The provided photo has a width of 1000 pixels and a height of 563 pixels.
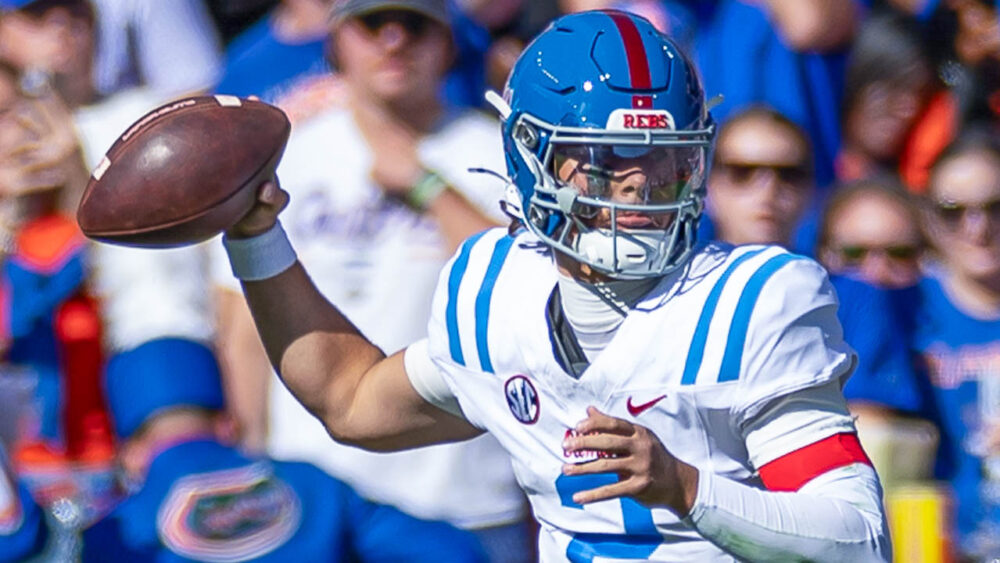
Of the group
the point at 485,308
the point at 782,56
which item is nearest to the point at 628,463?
the point at 485,308

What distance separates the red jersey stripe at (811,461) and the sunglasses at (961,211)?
221cm

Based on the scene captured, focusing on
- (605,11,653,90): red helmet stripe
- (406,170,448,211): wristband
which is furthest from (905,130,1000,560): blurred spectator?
(605,11,653,90): red helmet stripe

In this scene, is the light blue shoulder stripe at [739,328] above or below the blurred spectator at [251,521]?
above

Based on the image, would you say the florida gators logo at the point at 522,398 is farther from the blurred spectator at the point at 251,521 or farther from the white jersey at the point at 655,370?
the blurred spectator at the point at 251,521

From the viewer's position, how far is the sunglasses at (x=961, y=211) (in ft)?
14.8

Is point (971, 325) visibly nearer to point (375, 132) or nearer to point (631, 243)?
point (375, 132)

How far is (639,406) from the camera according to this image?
99.9 inches

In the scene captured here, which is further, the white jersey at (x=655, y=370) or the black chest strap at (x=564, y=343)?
the black chest strap at (x=564, y=343)

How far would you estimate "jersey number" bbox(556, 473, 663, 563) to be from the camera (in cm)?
257

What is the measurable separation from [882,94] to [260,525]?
2477mm

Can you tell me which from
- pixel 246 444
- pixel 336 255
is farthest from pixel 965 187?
pixel 246 444

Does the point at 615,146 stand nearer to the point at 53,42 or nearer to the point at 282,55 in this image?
the point at 282,55

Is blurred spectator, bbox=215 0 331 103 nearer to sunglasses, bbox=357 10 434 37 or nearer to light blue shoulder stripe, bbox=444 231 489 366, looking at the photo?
sunglasses, bbox=357 10 434 37

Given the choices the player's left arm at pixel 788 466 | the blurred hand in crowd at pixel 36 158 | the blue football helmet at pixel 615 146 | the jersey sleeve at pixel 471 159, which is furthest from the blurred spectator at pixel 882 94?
the player's left arm at pixel 788 466
